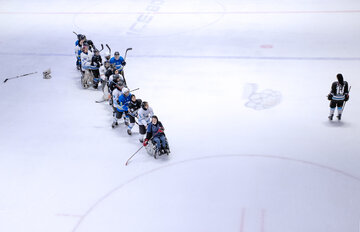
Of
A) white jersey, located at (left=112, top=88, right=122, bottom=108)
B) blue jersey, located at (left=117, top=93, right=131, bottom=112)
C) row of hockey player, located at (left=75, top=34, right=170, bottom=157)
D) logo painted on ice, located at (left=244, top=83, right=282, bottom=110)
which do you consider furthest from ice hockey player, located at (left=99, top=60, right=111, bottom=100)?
logo painted on ice, located at (left=244, top=83, right=282, bottom=110)

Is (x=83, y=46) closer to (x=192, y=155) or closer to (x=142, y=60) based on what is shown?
(x=142, y=60)

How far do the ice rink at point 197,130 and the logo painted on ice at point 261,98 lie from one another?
26 mm

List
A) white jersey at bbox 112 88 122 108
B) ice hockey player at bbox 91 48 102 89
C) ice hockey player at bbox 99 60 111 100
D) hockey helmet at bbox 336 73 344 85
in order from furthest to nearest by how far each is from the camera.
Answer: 1. ice hockey player at bbox 91 48 102 89
2. ice hockey player at bbox 99 60 111 100
3. white jersey at bbox 112 88 122 108
4. hockey helmet at bbox 336 73 344 85

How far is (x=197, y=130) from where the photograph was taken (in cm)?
949

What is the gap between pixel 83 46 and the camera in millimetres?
11438

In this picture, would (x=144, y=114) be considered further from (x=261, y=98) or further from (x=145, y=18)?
(x=145, y=18)

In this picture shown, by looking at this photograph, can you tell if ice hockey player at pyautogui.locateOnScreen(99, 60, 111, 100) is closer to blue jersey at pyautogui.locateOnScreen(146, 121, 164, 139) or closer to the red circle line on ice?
blue jersey at pyautogui.locateOnScreen(146, 121, 164, 139)

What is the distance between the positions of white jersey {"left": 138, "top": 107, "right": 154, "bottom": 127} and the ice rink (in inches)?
26.2

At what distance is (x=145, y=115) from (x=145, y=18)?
886 cm

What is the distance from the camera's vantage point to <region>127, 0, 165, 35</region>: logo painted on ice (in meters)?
15.6

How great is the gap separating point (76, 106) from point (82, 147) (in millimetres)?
2031

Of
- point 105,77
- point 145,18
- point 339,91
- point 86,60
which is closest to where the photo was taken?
point 339,91

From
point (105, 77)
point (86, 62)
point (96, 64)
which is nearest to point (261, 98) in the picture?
point (105, 77)

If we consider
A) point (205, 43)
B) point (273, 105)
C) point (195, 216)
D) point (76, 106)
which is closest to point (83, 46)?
point (76, 106)
